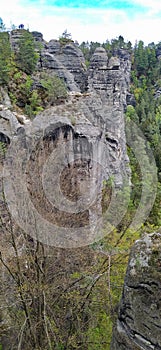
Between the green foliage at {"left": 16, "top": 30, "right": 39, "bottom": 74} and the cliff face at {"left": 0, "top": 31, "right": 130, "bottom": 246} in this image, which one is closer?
the cliff face at {"left": 0, "top": 31, "right": 130, "bottom": 246}

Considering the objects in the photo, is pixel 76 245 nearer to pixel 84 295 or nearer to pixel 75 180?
pixel 84 295

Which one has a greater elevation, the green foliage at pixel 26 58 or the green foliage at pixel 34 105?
the green foliage at pixel 26 58

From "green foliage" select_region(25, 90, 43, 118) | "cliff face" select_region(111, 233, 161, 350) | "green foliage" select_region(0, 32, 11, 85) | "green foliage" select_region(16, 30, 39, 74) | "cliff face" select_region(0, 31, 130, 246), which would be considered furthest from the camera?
"green foliage" select_region(16, 30, 39, 74)

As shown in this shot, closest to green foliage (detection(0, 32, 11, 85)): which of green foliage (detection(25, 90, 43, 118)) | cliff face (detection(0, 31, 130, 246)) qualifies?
green foliage (detection(25, 90, 43, 118))

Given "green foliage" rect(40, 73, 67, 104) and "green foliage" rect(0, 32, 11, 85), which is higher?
"green foliage" rect(0, 32, 11, 85)

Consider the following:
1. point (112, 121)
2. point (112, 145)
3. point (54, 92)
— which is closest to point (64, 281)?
point (54, 92)

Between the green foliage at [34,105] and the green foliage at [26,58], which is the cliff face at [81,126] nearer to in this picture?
the green foliage at [34,105]

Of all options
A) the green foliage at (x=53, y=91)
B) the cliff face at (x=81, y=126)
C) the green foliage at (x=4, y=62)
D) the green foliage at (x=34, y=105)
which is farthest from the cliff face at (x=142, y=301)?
the green foliage at (x=4, y=62)

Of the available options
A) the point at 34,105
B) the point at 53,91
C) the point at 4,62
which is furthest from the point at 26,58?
the point at 34,105

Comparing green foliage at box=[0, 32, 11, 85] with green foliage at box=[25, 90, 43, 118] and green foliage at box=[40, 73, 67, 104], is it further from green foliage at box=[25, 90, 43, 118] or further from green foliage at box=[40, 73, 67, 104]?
green foliage at box=[40, 73, 67, 104]
